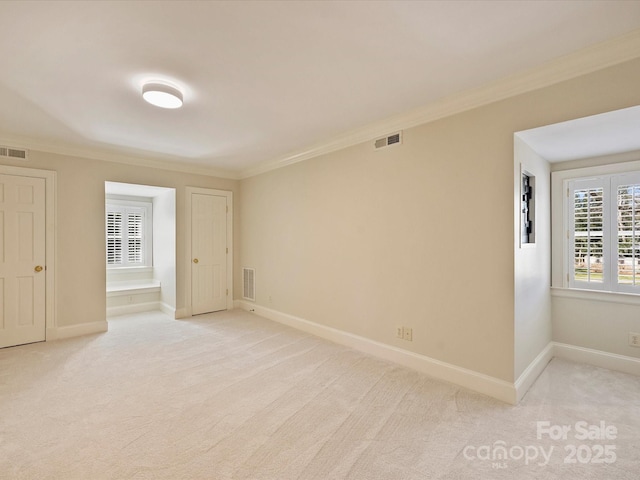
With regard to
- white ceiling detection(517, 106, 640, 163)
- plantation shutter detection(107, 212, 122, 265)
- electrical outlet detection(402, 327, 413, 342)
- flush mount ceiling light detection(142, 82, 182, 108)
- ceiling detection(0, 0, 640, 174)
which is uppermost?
ceiling detection(0, 0, 640, 174)

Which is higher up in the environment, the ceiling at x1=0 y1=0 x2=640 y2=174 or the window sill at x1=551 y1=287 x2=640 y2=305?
the ceiling at x1=0 y1=0 x2=640 y2=174

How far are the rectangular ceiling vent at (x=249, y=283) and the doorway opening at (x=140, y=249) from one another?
120cm

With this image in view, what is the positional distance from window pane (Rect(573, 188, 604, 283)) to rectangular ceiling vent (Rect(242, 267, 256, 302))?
15.1ft

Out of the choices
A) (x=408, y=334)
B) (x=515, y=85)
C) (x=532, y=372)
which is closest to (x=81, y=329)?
(x=408, y=334)

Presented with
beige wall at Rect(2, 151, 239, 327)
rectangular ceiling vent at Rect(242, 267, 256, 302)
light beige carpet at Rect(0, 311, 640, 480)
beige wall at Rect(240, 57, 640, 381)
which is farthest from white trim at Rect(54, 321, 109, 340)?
beige wall at Rect(240, 57, 640, 381)

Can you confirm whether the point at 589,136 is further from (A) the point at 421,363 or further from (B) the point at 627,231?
(A) the point at 421,363

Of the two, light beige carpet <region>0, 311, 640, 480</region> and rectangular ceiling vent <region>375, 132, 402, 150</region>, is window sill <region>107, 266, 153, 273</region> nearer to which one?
light beige carpet <region>0, 311, 640, 480</region>

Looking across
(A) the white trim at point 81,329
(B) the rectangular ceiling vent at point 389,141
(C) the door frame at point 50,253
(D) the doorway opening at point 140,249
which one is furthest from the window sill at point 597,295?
(C) the door frame at point 50,253

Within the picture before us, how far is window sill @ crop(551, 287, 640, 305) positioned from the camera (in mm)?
3008

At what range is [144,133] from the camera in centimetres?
366

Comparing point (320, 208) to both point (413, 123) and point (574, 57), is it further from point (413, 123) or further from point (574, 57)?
point (574, 57)

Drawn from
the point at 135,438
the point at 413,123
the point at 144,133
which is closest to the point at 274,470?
the point at 135,438

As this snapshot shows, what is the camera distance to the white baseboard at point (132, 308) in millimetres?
5328

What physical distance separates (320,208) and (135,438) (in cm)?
303
